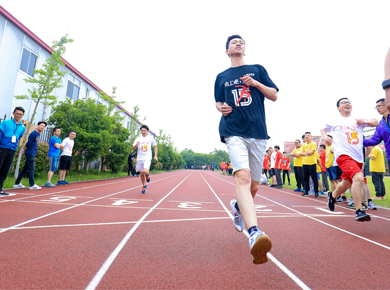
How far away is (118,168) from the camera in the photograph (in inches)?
707

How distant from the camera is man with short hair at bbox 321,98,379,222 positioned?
3.88 m

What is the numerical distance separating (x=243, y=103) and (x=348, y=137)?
9.02 feet

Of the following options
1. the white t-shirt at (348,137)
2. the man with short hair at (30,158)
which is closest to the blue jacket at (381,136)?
the white t-shirt at (348,137)

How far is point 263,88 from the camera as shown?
246 centimetres

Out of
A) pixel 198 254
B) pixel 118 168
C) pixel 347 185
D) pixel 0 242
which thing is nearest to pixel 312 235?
pixel 347 185

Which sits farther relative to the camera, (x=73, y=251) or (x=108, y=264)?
(x=73, y=251)

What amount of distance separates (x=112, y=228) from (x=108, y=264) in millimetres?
1239

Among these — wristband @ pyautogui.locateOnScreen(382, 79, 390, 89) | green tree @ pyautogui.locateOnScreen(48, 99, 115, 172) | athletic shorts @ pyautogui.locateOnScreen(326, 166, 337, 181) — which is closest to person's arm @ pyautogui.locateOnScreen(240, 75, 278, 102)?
wristband @ pyautogui.locateOnScreen(382, 79, 390, 89)

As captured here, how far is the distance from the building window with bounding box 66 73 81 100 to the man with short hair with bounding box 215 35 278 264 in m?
18.2

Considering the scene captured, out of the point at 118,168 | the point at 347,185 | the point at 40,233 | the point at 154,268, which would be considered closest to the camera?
the point at 154,268

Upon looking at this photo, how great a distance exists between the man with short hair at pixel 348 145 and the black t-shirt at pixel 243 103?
2.32 m

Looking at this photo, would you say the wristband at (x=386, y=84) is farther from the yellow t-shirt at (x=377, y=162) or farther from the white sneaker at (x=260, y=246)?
the yellow t-shirt at (x=377, y=162)

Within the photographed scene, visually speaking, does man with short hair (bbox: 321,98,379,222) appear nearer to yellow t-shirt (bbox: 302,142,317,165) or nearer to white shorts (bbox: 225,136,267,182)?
white shorts (bbox: 225,136,267,182)

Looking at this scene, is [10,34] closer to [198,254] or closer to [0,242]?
[0,242]
